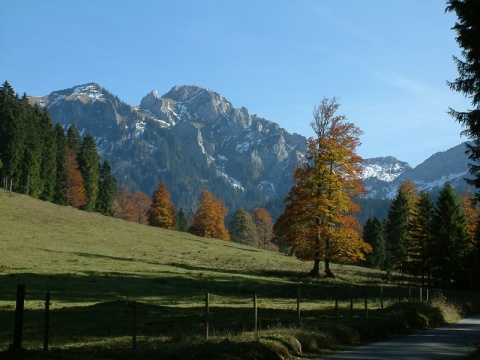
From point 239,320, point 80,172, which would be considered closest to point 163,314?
point 239,320

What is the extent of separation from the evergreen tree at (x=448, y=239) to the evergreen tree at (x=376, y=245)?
138 feet

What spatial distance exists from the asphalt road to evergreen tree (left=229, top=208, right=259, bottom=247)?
116750 millimetres

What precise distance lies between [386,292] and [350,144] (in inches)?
527

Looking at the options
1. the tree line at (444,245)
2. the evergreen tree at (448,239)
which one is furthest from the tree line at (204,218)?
the evergreen tree at (448,239)

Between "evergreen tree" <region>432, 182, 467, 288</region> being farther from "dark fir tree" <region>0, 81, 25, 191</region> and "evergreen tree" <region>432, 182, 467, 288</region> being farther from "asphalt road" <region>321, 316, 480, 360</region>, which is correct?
"dark fir tree" <region>0, 81, 25, 191</region>

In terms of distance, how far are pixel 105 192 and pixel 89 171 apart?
30.7ft

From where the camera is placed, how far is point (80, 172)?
106 m

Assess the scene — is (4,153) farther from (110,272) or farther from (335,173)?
(335,173)

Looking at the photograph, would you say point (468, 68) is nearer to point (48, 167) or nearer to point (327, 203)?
point (327, 203)

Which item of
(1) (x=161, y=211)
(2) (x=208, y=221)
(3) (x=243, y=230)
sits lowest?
(3) (x=243, y=230)

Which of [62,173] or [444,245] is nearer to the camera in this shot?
[444,245]

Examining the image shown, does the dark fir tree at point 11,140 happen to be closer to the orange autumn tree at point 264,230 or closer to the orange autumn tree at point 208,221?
the orange autumn tree at point 208,221

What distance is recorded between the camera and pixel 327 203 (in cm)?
4456

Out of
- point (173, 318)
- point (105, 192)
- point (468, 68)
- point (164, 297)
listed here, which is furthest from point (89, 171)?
point (468, 68)
